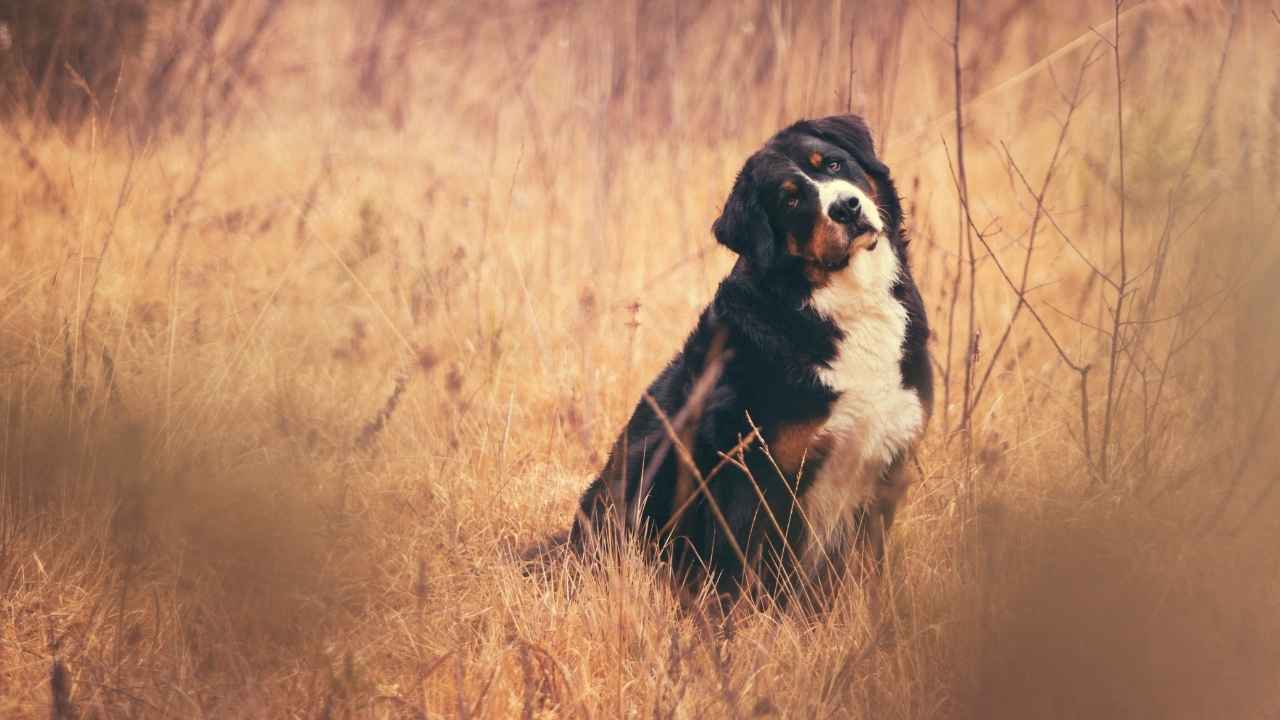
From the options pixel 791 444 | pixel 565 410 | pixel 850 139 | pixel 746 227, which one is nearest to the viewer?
pixel 791 444

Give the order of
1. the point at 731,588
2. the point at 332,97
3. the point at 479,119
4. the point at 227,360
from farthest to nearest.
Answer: the point at 479,119
the point at 332,97
the point at 227,360
the point at 731,588

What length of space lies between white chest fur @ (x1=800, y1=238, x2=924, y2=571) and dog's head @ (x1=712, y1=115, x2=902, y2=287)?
0.20 feet

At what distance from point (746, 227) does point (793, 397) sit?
411 mm

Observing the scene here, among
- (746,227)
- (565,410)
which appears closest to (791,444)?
(746,227)

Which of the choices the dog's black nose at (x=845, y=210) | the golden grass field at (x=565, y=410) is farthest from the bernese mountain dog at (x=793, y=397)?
the golden grass field at (x=565, y=410)

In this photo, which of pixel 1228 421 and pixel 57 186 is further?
pixel 57 186

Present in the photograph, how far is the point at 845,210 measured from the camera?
254 cm

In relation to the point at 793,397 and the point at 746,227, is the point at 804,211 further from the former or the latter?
the point at 793,397

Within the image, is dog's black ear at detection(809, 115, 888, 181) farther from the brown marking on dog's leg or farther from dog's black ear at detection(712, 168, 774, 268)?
the brown marking on dog's leg

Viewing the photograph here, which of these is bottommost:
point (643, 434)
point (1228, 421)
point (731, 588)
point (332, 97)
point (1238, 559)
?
point (731, 588)

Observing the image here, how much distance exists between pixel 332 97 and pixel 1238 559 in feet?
11.7

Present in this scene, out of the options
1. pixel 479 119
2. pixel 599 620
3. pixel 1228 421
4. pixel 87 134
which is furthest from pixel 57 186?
pixel 1228 421

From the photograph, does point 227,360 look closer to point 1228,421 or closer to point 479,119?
point 1228,421

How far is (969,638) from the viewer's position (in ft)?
5.03
